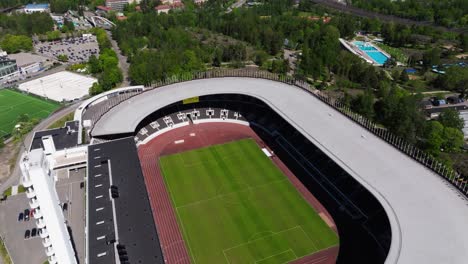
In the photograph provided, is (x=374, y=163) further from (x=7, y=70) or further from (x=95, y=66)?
(x=7, y=70)

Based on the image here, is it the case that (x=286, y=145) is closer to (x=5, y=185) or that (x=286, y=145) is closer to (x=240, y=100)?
(x=240, y=100)

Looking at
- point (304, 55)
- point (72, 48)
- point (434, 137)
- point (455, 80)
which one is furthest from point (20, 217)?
point (455, 80)

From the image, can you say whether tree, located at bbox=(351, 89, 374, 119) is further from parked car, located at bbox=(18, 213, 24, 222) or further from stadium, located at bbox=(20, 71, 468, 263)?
parked car, located at bbox=(18, 213, 24, 222)

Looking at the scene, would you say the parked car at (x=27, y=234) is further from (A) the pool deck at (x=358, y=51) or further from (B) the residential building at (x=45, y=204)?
(A) the pool deck at (x=358, y=51)

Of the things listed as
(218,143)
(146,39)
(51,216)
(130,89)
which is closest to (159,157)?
(218,143)

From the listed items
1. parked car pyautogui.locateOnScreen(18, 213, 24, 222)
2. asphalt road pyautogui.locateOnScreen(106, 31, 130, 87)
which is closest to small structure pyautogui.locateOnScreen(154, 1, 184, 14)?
asphalt road pyautogui.locateOnScreen(106, 31, 130, 87)

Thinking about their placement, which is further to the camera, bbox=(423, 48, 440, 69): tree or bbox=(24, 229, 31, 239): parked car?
bbox=(423, 48, 440, 69): tree
